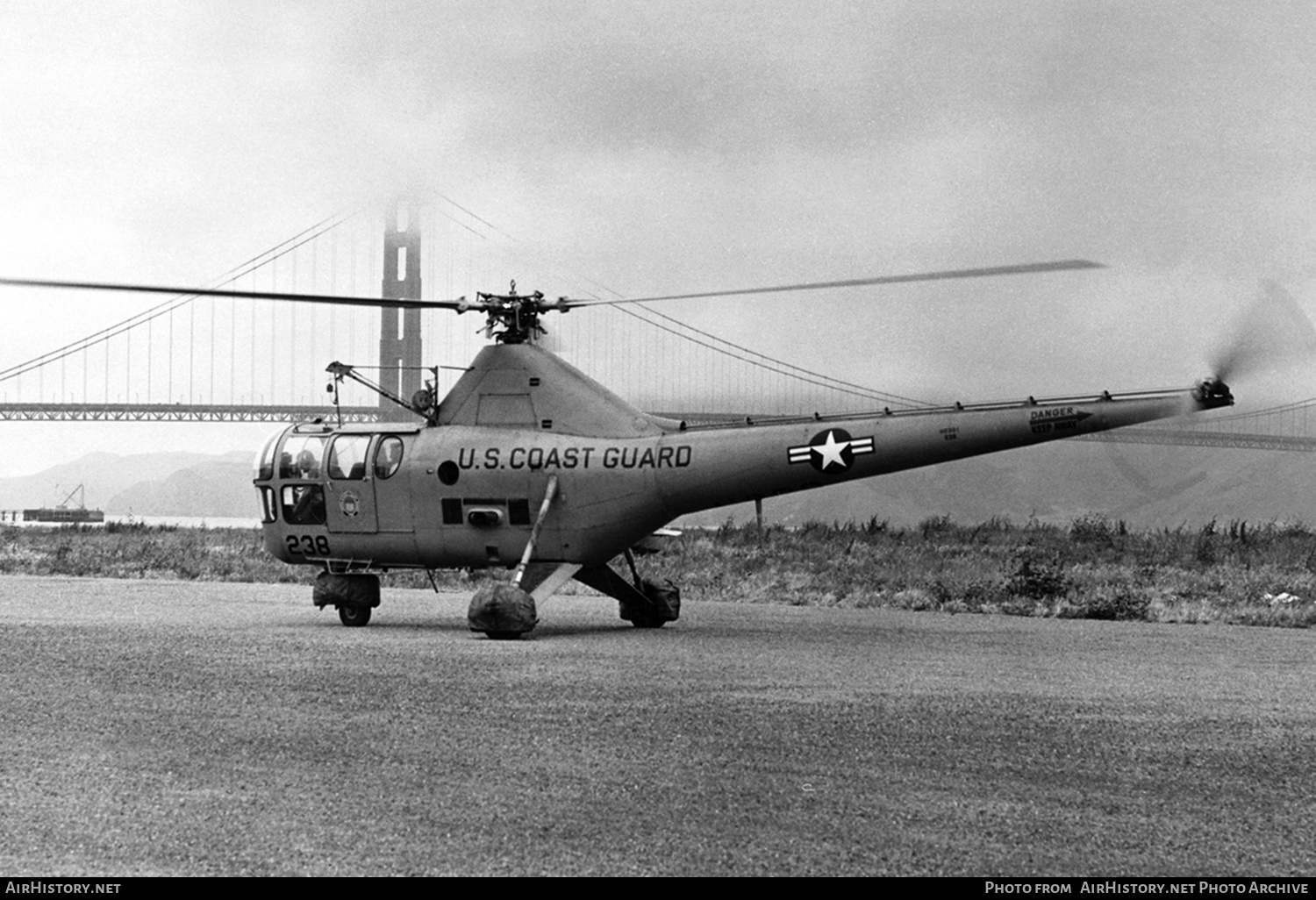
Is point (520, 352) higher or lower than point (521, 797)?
higher

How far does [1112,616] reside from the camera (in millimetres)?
18062

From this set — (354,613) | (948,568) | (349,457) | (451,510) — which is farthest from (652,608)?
(948,568)

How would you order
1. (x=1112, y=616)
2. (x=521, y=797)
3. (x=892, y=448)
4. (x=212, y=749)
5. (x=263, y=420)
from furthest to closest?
(x=263, y=420), (x=1112, y=616), (x=892, y=448), (x=212, y=749), (x=521, y=797)

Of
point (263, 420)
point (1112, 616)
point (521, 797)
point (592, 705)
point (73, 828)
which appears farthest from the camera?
point (263, 420)

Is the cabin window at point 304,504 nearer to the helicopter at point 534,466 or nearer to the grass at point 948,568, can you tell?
the helicopter at point 534,466

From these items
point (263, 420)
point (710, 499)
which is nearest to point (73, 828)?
point (710, 499)

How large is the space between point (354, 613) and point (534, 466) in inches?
108

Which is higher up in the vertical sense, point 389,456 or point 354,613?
point 389,456

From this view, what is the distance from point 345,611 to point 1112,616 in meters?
9.27

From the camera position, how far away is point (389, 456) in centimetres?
1661

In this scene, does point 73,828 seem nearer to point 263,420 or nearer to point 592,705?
point 592,705

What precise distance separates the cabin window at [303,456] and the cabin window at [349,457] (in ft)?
0.62

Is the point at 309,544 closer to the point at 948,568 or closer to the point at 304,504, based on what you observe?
the point at 304,504

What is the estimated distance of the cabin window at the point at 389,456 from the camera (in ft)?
54.3
